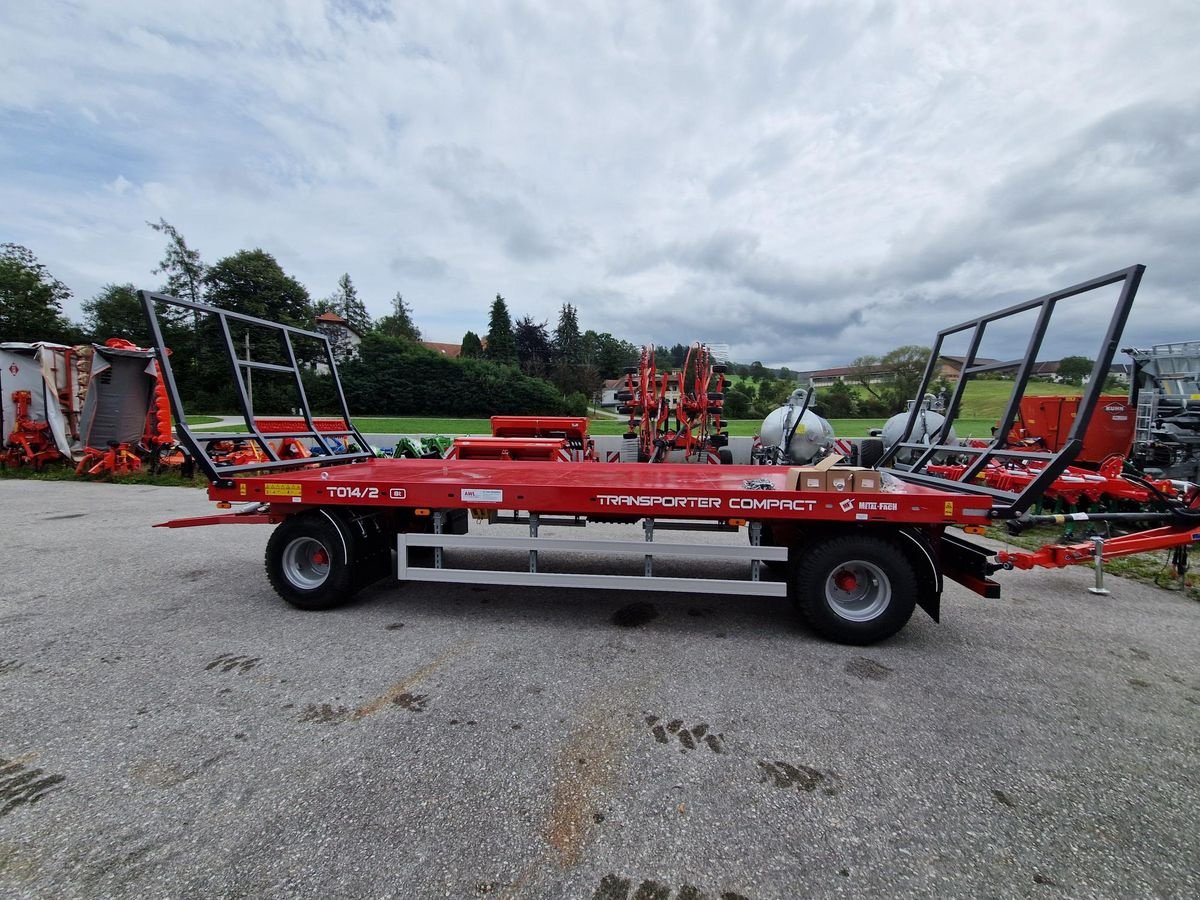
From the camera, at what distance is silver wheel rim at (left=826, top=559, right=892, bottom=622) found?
379 cm

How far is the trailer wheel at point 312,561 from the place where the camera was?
4.33 meters

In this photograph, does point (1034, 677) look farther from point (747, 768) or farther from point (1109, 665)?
point (747, 768)

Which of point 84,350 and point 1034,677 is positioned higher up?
point 84,350

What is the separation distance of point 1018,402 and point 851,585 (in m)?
1.81

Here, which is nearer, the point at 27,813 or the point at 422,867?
the point at 422,867

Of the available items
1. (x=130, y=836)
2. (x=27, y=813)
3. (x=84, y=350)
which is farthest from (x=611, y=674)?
(x=84, y=350)

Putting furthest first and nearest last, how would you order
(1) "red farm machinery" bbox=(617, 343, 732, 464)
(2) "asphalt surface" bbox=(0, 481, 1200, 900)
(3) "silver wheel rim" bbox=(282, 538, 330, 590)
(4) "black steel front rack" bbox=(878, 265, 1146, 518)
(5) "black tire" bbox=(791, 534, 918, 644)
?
1. (1) "red farm machinery" bbox=(617, 343, 732, 464)
2. (3) "silver wheel rim" bbox=(282, 538, 330, 590)
3. (5) "black tire" bbox=(791, 534, 918, 644)
4. (4) "black steel front rack" bbox=(878, 265, 1146, 518)
5. (2) "asphalt surface" bbox=(0, 481, 1200, 900)

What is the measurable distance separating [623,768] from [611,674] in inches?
34.8

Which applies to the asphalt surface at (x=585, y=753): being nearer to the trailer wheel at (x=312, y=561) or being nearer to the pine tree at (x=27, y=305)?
the trailer wheel at (x=312, y=561)

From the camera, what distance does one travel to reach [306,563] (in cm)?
459

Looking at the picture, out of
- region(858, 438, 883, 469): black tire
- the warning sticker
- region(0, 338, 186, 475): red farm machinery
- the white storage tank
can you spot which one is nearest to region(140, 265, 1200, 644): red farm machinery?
the warning sticker

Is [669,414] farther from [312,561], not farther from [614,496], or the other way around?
[312,561]

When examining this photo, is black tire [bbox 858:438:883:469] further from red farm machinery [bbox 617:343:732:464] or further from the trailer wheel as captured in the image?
the trailer wheel

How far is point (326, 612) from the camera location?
4395 millimetres
